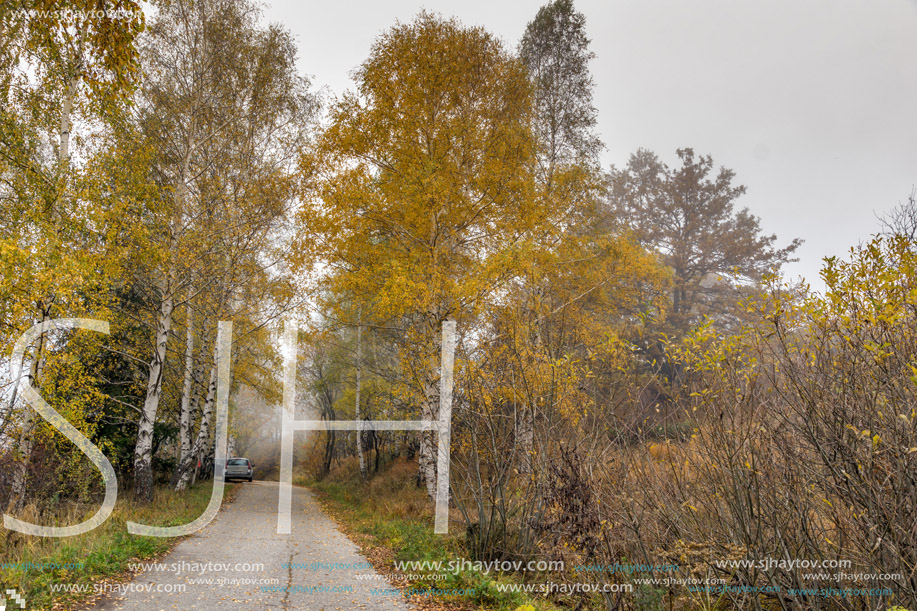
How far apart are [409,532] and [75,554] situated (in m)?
4.39

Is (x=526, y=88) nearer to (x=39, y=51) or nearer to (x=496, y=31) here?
(x=496, y=31)

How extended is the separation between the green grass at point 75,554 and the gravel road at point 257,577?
284 millimetres

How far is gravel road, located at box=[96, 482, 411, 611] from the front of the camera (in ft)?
14.9

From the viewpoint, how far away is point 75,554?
508 cm

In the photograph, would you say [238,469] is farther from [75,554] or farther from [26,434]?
[75,554]

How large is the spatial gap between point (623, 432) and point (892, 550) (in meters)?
1.96

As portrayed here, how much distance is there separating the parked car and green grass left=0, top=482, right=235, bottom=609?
49.6 ft

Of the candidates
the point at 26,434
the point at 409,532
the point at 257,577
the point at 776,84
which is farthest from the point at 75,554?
the point at 776,84

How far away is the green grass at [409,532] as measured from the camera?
4.79m

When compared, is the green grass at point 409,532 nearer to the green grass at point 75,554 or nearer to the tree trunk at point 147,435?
the green grass at point 75,554

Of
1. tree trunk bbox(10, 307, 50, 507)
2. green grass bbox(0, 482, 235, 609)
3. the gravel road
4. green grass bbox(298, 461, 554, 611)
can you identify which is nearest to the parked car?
green grass bbox(298, 461, 554, 611)

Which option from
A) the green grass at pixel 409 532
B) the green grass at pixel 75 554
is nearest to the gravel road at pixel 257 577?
the green grass at pixel 75 554

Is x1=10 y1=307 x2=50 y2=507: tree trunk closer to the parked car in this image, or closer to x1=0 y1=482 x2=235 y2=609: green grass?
x1=0 y1=482 x2=235 y2=609: green grass

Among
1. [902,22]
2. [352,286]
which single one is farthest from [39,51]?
[902,22]
